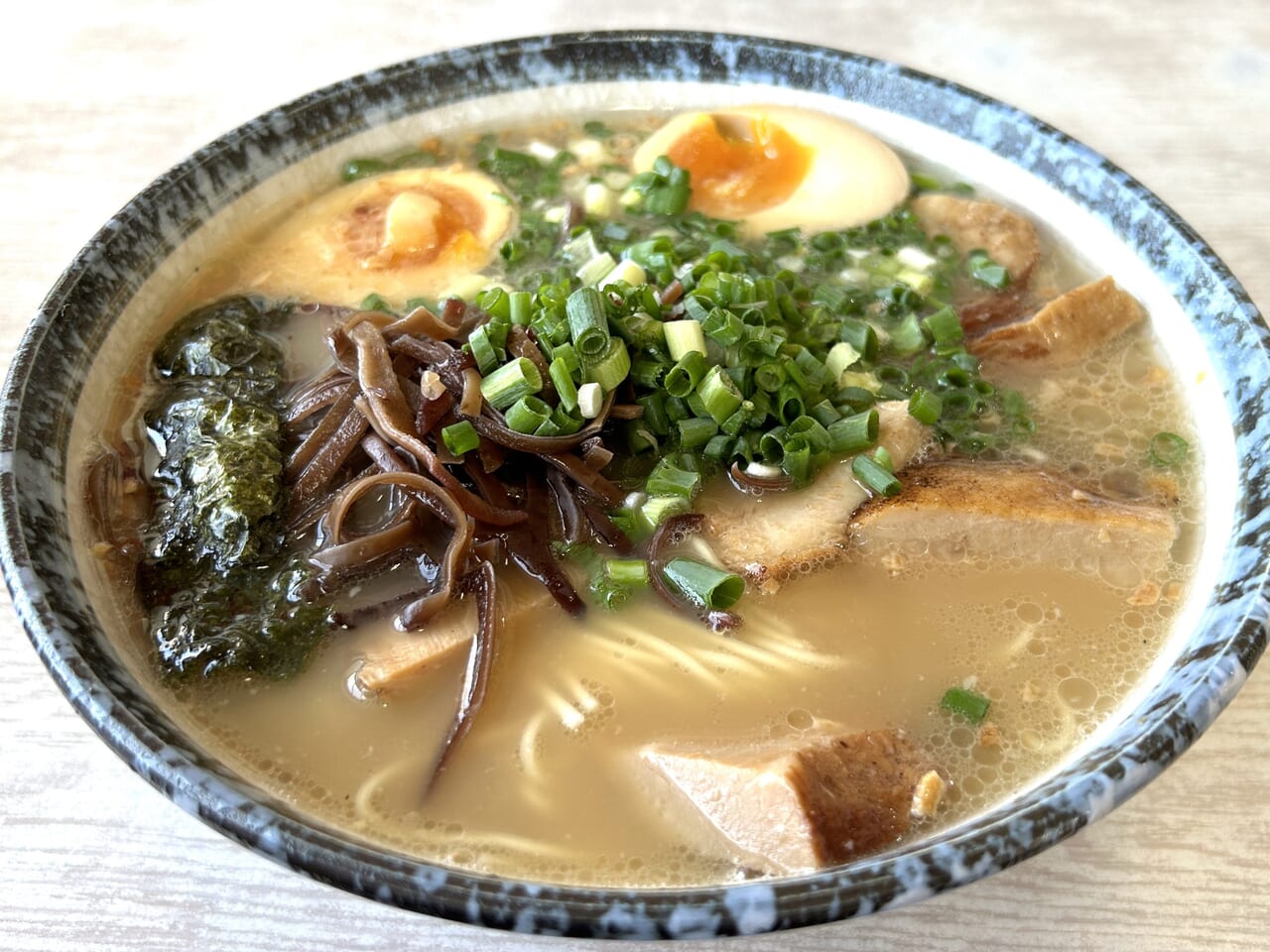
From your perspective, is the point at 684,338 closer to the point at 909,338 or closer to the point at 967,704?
the point at 909,338

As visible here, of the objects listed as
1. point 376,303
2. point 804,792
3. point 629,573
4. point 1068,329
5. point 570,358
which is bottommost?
point 804,792

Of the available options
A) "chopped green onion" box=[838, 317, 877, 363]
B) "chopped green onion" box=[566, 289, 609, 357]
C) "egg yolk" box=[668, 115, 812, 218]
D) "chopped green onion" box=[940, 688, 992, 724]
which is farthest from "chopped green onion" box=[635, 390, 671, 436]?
"egg yolk" box=[668, 115, 812, 218]

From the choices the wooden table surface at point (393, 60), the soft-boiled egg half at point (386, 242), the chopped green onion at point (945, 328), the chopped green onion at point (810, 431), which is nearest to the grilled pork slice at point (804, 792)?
the wooden table surface at point (393, 60)

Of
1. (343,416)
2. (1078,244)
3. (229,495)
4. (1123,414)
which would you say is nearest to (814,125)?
(1078,244)

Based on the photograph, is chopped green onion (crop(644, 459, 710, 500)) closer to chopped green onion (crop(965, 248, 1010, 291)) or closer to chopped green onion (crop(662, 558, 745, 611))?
chopped green onion (crop(662, 558, 745, 611))

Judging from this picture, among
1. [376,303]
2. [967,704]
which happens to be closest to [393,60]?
[376,303]

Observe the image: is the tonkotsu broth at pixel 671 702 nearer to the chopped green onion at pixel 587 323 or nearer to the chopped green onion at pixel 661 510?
the chopped green onion at pixel 661 510
